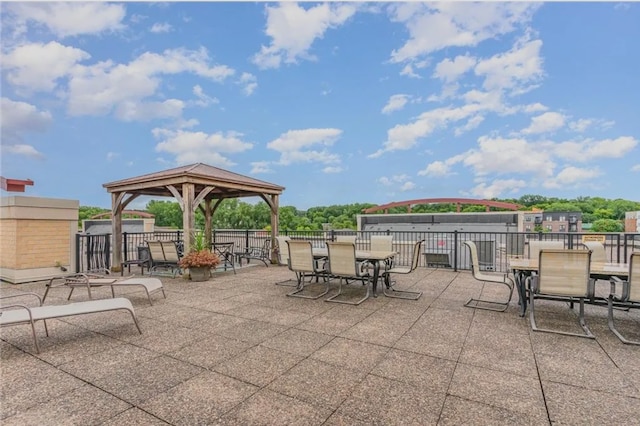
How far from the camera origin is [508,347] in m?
3.01

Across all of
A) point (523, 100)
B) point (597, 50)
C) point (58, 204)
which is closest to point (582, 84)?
point (597, 50)

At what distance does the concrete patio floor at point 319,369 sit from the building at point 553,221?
22.4 meters

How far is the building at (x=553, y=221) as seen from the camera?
2330 cm

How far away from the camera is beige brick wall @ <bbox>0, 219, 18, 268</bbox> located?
627cm

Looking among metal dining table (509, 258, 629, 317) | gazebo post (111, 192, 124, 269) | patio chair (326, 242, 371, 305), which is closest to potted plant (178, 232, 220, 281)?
gazebo post (111, 192, 124, 269)

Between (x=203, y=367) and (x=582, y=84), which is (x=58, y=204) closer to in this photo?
(x=203, y=367)

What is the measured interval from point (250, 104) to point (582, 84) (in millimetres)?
18659

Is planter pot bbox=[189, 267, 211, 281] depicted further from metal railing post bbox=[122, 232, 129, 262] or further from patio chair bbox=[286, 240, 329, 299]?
metal railing post bbox=[122, 232, 129, 262]

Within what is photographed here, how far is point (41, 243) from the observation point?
6578 mm

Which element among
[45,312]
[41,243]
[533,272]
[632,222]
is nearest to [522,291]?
[533,272]

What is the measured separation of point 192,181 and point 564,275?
6474 millimetres

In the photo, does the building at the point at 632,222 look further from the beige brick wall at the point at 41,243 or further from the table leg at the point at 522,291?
the beige brick wall at the point at 41,243

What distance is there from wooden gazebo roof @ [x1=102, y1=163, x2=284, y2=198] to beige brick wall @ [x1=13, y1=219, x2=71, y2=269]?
61.9 inches

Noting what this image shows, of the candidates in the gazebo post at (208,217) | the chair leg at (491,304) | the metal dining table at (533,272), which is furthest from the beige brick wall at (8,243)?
the metal dining table at (533,272)
